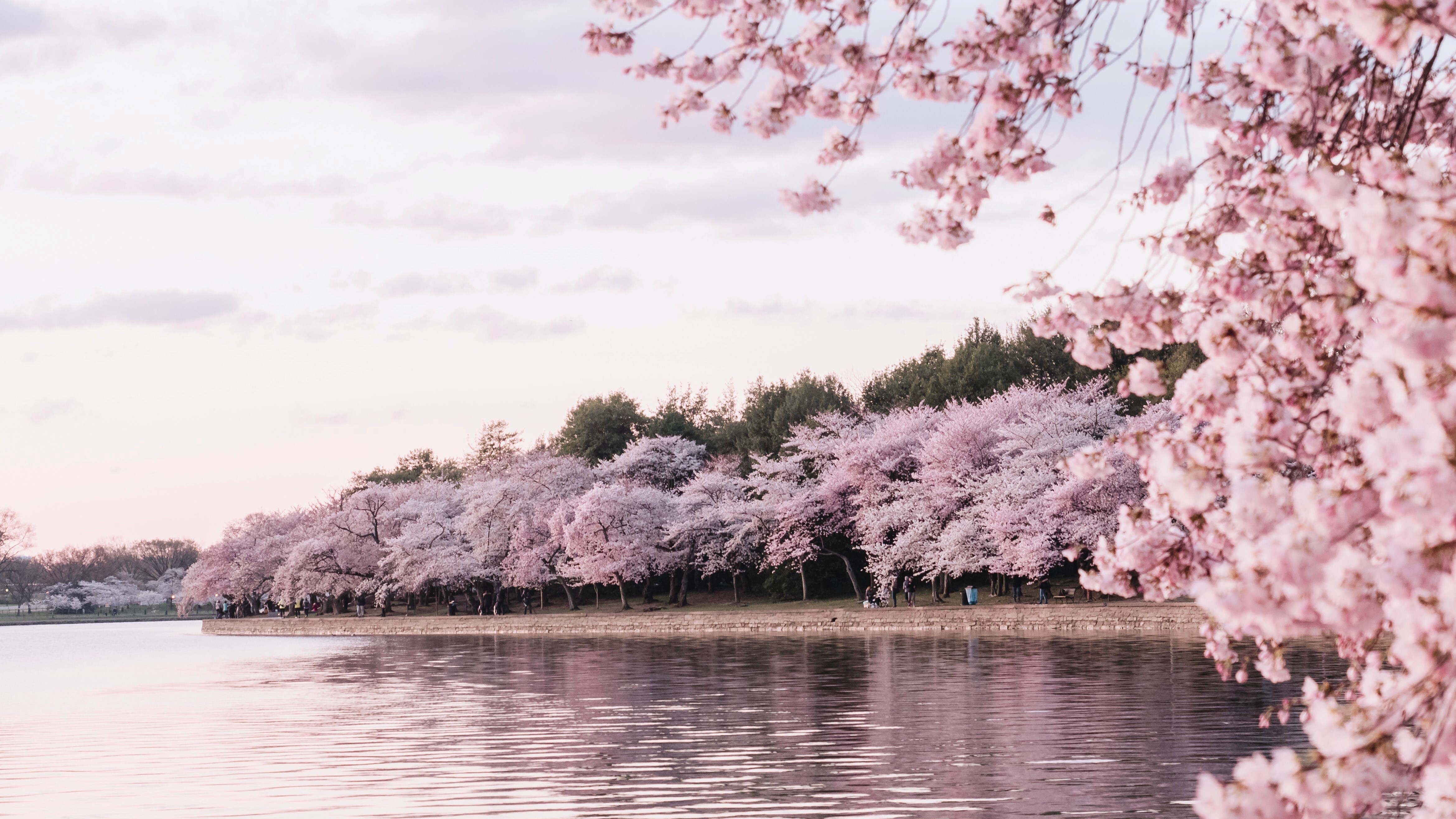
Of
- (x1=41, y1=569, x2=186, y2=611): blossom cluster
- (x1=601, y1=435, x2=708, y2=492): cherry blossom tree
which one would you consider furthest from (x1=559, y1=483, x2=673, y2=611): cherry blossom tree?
(x1=41, y1=569, x2=186, y2=611): blossom cluster

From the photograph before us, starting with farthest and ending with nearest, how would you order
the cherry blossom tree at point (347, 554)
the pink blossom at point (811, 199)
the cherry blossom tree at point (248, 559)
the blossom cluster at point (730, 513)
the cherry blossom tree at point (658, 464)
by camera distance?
the cherry blossom tree at point (248, 559) < the cherry blossom tree at point (347, 554) < the cherry blossom tree at point (658, 464) < the blossom cluster at point (730, 513) < the pink blossom at point (811, 199)

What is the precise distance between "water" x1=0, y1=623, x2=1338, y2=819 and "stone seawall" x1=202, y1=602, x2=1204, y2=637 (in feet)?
15.0

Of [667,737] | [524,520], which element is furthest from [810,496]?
[667,737]

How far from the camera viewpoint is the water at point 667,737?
1484 centimetres

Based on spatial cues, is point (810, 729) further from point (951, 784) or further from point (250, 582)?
point (250, 582)

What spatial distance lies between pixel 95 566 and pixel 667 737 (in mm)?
158916

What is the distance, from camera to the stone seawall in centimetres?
4300

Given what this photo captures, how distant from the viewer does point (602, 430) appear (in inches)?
3684

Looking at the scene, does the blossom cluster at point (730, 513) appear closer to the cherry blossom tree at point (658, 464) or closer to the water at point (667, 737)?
the cherry blossom tree at point (658, 464)

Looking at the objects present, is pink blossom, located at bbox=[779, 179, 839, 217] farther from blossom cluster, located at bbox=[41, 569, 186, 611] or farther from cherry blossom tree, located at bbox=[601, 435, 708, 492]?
blossom cluster, located at bbox=[41, 569, 186, 611]

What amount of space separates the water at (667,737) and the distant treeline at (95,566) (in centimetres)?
12476

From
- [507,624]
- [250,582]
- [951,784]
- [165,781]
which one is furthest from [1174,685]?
[250,582]

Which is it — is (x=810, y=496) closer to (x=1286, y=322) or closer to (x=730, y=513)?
(x=730, y=513)

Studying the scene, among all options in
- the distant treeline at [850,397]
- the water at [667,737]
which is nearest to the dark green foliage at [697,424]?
the distant treeline at [850,397]
